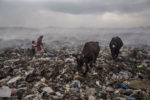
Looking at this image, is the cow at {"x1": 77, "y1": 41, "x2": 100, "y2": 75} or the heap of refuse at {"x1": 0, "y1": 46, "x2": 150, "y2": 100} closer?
the heap of refuse at {"x1": 0, "y1": 46, "x2": 150, "y2": 100}

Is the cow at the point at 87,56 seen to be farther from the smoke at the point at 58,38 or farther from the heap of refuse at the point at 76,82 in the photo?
the smoke at the point at 58,38

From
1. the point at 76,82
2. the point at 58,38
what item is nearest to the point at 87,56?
the point at 76,82

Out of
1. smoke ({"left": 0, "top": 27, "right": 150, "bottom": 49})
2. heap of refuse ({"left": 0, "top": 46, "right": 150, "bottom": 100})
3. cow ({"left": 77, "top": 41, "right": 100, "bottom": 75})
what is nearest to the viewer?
heap of refuse ({"left": 0, "top": 46, "right": 150, "bottom": 100})

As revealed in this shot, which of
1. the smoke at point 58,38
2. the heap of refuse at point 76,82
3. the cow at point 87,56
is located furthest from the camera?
the smoke at point 58,38

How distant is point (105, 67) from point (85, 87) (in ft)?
6.63

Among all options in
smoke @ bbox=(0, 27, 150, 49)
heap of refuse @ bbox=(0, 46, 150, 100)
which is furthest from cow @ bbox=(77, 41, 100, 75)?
smoke @ bbox=(0, 27, 150, 49)

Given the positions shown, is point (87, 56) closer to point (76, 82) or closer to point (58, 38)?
point (76, 82)

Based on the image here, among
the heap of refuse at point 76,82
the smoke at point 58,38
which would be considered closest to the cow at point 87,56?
the heap of refuse at point 76,82

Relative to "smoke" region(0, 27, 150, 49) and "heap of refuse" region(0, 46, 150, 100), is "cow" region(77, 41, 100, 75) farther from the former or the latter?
"smoke" region(0, 27, 150, 49)

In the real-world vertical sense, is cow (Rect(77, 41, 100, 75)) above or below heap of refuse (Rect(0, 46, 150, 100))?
above

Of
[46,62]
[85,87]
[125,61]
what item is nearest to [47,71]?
[46,62]

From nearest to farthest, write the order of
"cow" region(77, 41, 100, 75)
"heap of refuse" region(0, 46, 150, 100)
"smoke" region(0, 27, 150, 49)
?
"heap of refuse" region(0, 46, 150, 100), "cow" region(77, 41, 100, 75), "smoke" region(0, 27, 150, 49)

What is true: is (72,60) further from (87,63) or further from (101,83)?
(101,83)

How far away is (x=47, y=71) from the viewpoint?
585 centimetres
